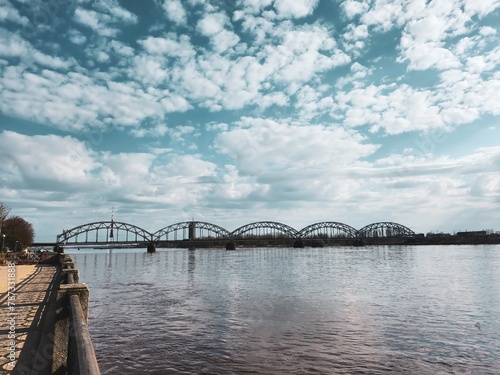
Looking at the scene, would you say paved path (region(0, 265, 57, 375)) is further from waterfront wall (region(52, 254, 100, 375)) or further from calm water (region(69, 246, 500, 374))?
calm water (region(69, 246, 500, 374))

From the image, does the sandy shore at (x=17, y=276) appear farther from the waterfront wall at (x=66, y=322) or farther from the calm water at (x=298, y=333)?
the waterfront wall at (x=66, y=322)

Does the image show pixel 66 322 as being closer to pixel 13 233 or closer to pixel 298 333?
pixel 298 333

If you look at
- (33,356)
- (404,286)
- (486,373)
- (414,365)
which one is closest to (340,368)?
(414,365)

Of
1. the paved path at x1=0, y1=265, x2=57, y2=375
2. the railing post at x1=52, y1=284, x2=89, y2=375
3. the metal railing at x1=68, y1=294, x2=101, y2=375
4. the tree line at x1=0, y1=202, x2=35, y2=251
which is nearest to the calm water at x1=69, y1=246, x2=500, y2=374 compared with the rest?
the paved path at x1=0, y1=265, x2=57, y2=375

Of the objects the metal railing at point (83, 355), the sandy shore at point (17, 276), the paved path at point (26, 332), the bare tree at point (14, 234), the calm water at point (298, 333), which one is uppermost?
the bare tree at point (14, 234)

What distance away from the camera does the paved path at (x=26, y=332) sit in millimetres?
8883

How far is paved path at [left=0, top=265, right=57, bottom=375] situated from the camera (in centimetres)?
888

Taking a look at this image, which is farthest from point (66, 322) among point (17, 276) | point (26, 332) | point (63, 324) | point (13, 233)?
point (13, 233)

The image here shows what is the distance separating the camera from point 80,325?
545 centimetres

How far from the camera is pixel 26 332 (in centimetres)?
1191

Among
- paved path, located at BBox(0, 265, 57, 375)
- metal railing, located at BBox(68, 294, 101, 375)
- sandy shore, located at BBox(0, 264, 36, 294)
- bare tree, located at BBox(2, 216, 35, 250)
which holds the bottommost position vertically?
paved path, located at BBox(0, 265, 57, 375)

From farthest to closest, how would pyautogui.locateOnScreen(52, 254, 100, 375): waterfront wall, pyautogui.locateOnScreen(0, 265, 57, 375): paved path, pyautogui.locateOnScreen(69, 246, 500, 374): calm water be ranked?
pyautogui.locateOnScreen(69, 246, 500, 374): calm water
pyautogui.locateOnScreen(0, 265, 57, 375): paved path
pyautogui.locateOnScreen(52, 254, 100, 375): waterfront wall

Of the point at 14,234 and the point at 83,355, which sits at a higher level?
the point at 14,234

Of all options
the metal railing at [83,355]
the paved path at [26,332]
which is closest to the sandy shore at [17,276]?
the paved path at [26,332]
